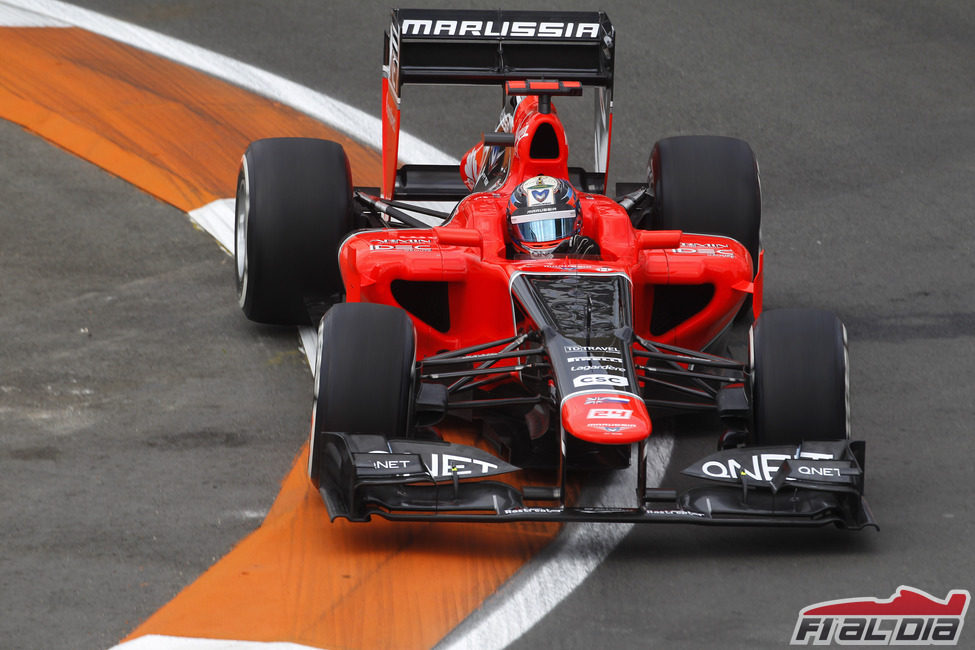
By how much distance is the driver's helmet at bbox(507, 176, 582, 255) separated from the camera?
317 inches

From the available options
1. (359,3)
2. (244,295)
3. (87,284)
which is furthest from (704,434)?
(359,3)

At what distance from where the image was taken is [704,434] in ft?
26.5

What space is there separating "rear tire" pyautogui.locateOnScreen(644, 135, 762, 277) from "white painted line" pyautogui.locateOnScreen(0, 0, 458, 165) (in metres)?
3.19

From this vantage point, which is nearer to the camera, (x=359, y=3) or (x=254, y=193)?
(x=254, y=193)

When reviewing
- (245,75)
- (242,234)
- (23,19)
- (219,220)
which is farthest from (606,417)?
(23,19)

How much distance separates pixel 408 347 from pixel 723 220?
2.86 meters

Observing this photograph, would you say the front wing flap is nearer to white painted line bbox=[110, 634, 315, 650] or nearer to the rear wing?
white painted line bbox=[110, 634, 315, 650]

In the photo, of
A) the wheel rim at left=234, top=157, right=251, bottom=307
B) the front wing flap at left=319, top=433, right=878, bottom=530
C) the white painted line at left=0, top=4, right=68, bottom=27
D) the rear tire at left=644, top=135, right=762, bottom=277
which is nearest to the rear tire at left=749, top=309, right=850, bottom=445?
the front wing flap at left=319, top=433, right=878, bottom=530

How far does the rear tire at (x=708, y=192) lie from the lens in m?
9.22

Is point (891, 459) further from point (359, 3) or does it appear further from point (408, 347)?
point (359, 3)

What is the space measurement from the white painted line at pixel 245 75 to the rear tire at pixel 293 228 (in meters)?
3.21

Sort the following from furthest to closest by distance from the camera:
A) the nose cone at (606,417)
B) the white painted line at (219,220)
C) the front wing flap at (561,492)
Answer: the white painted line at (219,220), the front wing flap at (561,492), the nose cone at (606,417)

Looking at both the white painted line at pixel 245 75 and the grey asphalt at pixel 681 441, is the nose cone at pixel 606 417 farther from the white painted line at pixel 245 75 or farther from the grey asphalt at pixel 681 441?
the white painted line at pixel 245 75

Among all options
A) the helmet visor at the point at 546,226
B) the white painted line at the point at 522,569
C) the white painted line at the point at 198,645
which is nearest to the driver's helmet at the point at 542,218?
the helmet visor at the point at 546,226
